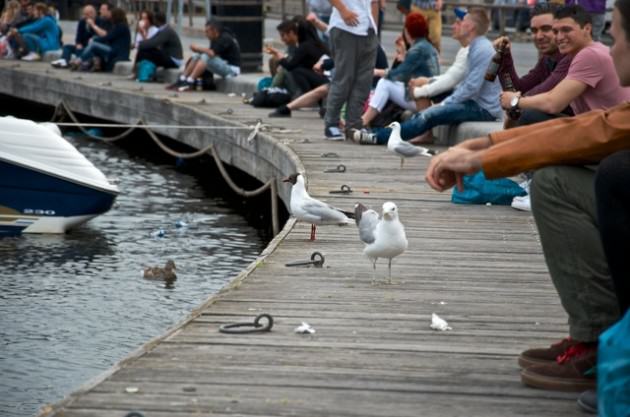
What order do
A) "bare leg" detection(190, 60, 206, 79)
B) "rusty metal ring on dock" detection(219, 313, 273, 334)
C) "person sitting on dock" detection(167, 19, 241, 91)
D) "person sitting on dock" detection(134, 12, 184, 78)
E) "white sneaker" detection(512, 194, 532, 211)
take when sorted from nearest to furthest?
"rusty metal ring on dock" detection(219, 313, 273, 334)
"white sneaker" detection(512, 194, 532, 211)
"person sitting on dock" detection(167, 19, 241, 91)
"bare leg" detection(190, 60, 206, 79)
"person sitting on dock" detection(134, 12, 184, 78)

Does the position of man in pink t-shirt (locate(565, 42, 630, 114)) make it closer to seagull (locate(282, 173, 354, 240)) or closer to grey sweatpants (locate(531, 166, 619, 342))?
seagull (locate(282, 173, 354, 240))

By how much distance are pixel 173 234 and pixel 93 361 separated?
4842 millimetres

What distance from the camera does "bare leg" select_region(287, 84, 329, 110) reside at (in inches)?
638

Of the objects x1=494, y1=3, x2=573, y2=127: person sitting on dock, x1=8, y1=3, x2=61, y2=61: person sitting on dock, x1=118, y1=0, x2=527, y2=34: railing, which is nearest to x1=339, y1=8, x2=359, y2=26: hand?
x1=494, y1=3, x2=573, y2=127: person sitting on dock

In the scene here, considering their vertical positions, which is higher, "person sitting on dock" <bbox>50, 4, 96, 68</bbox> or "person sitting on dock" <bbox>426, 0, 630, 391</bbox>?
"person sitting on dock" <bbox>426, 0, 630, 391</bbox>

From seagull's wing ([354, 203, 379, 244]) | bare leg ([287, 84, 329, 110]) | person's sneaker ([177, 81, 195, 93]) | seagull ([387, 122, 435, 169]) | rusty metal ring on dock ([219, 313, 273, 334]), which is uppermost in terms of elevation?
seagull's wing ([354, 203, 379, 244])

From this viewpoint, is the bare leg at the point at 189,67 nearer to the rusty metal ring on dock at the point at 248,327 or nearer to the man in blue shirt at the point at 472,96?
the man in blue shirt at the point at 472,96

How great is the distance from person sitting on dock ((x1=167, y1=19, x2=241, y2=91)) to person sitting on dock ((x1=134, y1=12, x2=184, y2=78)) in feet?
4.60

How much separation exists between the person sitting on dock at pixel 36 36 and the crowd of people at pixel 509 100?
2.24m

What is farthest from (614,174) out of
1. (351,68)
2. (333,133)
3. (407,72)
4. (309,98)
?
(309,98)

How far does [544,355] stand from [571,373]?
204mm

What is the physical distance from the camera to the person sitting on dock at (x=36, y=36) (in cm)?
2681

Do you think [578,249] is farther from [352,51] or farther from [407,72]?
[407,72]

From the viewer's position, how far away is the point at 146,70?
858 inches
